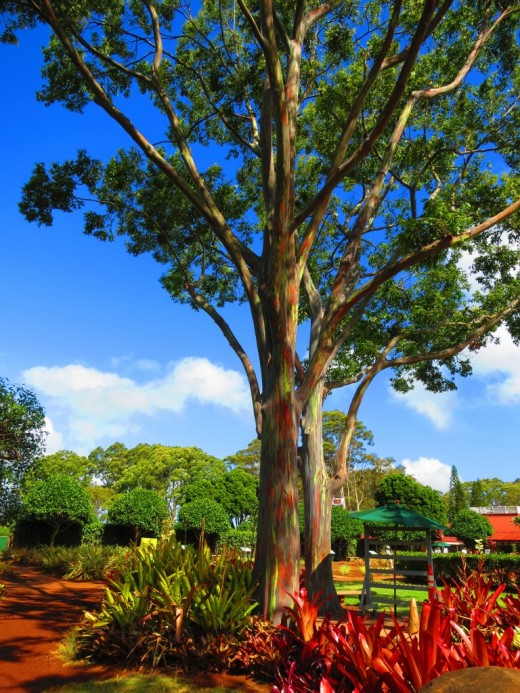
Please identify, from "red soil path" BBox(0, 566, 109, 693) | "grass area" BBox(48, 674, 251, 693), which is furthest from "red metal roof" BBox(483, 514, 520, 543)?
"grass area" BBox(48, 674, 251, 693)

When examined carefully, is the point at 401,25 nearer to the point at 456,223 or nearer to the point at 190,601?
the point at 456,223

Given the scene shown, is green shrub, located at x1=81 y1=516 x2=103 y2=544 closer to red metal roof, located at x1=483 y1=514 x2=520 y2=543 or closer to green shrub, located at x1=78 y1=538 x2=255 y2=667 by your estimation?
green shrub, located at x1=78 y1=538 x2=255 y2=667

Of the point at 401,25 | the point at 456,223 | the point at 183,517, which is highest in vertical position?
the point at 401,25

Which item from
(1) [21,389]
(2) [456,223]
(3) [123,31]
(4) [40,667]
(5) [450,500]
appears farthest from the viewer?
(5) [450,500]

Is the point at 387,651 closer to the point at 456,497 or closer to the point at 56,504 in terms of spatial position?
the point at 56,504

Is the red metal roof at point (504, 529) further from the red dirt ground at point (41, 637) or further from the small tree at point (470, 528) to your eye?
the red dirt ground at point (41, 637)

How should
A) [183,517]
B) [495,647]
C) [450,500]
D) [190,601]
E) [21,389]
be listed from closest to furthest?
[495,647] < [190,601] < [21,389] < [183,517] < [450,500]

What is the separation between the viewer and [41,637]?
6.47 meters

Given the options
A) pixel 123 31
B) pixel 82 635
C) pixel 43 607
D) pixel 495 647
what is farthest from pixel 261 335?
pixel 123 31

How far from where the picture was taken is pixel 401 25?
998 cm

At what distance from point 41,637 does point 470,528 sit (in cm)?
2350

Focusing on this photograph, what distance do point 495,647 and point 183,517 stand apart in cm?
1876

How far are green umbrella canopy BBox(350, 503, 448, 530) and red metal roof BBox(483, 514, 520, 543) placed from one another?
79.3 ft

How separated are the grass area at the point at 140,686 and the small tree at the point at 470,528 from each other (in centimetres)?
2353
